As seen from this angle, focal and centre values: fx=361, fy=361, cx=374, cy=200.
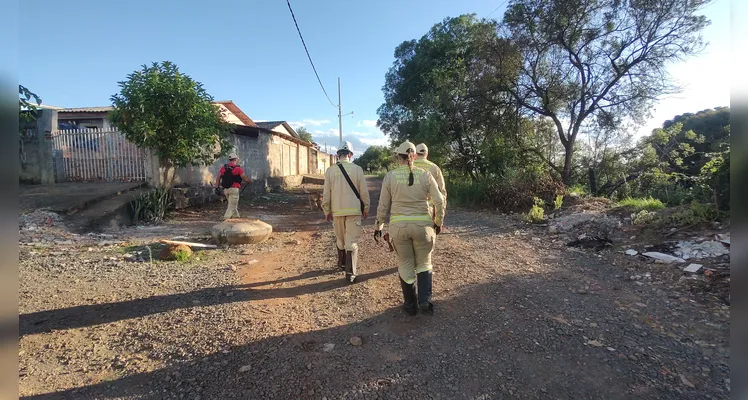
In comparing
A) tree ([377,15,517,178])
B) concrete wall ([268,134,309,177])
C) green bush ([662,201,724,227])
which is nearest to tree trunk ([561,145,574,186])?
tree ([377,15,517,178])

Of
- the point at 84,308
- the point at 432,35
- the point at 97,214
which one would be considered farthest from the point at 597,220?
the point at 432,35

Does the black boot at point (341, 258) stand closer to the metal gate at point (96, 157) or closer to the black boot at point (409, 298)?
the black boot at point (409, 298)

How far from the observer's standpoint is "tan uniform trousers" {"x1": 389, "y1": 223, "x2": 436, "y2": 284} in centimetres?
344

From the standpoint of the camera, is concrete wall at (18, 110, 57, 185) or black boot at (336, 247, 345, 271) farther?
concrete wall at (18, 110, 57, 185)

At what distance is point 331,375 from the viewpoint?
2.54 meters

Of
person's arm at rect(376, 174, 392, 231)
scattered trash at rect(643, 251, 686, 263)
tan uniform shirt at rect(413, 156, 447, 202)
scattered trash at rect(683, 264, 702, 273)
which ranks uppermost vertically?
tan uniform shirt at rect(413, 156, 447, 202)

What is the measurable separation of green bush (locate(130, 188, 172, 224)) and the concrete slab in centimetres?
97

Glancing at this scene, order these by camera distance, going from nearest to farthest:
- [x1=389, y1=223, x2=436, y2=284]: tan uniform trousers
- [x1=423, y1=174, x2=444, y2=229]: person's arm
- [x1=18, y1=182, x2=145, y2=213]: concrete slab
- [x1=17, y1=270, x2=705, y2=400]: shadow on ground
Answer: [x1=17, y1=270, x2=705, y2=400]: shadow on ground < [x1=389, y1=223, x2=436, y2=284]: tan uniform trousers < [x1=423, y1=174, x2=444, y2=229]: person's arm < [x1=18, y1=182, x2=145, y2=213]: concrete slab

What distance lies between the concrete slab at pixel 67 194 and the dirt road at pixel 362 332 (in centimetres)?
345

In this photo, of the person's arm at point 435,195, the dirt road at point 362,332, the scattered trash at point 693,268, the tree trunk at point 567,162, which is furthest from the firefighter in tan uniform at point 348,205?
the tree trunk at point 567,162

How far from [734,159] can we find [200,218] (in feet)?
34.6

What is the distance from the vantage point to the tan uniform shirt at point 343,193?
4.48 meters

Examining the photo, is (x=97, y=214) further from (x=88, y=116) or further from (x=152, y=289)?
(x=88, y=116)

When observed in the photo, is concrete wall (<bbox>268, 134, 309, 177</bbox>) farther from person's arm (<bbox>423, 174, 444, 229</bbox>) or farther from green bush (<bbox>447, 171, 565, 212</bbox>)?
person's arm (<bbox>423, 174, 444, 229</bbox>)
